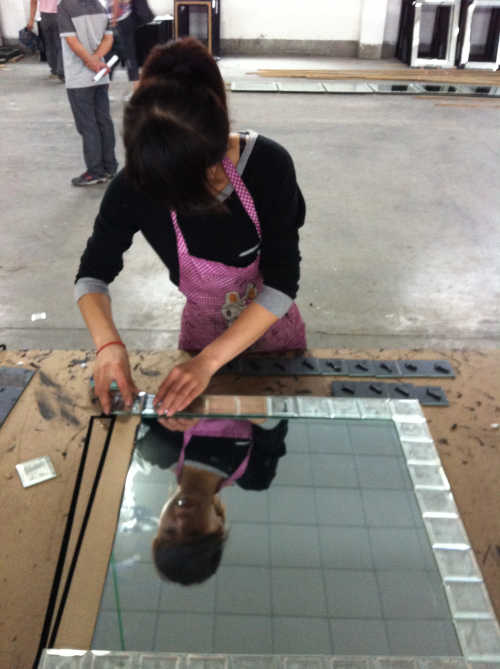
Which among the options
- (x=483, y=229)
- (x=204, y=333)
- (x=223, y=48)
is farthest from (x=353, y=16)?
(x=204, y=333)

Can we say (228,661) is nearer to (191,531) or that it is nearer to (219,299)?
(191,531)

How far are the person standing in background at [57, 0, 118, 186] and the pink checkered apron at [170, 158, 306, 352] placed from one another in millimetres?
2606

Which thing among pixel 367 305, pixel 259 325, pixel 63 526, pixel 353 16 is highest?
pixel 353 16

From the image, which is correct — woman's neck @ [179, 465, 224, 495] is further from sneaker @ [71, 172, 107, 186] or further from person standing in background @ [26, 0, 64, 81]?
person standing in background @ [26, 0, 64, 81]

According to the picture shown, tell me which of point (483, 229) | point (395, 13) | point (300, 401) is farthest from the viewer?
point (395, 13)

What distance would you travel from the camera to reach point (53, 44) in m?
6.67

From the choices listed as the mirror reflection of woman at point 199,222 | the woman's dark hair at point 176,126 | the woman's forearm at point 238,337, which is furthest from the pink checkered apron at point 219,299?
the woman's dark hair at point 176,126

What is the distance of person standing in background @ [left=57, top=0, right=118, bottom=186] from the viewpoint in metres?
3.34

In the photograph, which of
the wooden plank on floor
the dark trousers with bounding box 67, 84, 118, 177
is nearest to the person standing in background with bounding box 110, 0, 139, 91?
the wooden plank on floor

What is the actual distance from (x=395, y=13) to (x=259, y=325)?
8.26 meters

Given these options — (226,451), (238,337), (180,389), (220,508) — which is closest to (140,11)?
(238,337)

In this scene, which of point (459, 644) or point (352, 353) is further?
point (352, 353)

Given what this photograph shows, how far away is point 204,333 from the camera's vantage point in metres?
1.51

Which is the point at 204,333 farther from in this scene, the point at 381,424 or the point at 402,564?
the point at 402,564
